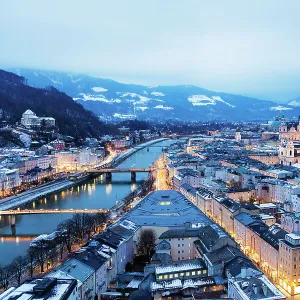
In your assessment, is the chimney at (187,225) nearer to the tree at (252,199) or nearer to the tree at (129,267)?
the tree at (129,267)

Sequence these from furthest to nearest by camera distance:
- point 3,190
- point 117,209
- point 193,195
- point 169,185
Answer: point 169,185, point 3,190, point 193,195, point 117,209

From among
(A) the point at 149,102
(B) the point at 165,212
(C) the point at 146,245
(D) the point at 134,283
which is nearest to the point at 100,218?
(B) the point at 165,212

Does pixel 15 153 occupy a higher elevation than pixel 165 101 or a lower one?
lower

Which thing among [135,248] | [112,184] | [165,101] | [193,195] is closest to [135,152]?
[112,184]

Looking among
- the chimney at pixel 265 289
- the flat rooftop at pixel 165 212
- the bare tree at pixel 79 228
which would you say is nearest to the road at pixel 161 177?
the flat rooftop at pixel 165 212

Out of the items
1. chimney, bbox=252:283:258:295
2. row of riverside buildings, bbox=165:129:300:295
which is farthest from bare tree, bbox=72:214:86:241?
chimney, bbox=252:283:258:295

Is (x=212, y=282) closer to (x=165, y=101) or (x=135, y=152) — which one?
(x=135, y=152)

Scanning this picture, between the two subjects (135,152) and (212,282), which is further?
(135,152)
